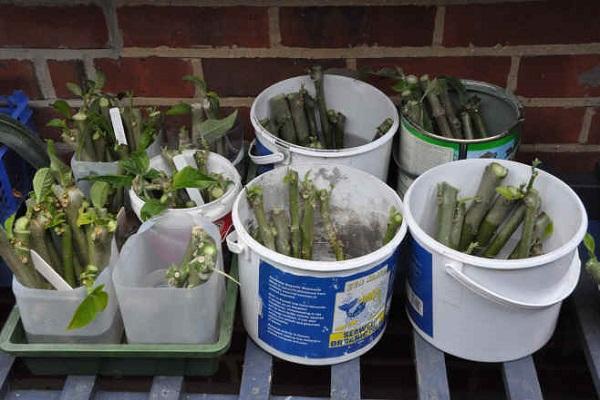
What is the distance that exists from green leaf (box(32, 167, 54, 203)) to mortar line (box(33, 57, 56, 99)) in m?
0.36

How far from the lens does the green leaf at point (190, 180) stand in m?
0.97

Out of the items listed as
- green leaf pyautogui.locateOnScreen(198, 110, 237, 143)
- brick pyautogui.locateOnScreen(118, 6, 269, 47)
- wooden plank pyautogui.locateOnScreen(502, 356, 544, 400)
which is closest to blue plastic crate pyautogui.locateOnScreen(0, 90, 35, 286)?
brick pyautogui.locateOnScreen(118, 6, 269, 47)

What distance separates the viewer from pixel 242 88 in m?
1.27

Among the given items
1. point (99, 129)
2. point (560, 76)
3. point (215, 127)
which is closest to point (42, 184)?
point (99, 129)

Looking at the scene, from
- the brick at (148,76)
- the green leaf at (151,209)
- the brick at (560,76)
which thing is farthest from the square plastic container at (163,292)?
the brick at (560,76)

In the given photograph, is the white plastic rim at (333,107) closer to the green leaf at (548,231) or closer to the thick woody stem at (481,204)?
the thick woody stem at (481,204)

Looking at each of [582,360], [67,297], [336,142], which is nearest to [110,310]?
[67,297]

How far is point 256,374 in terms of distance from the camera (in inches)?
38.4

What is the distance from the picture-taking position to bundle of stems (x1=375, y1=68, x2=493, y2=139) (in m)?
1.11

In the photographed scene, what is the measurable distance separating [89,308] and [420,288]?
438mm

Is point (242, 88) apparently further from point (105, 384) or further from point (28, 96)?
point (105, 384)

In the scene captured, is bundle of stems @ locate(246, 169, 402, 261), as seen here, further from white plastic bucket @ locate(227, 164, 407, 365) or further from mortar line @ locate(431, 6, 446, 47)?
mortar line @ locate(431, 6, 446, 47)

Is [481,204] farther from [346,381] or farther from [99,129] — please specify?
[99,129]

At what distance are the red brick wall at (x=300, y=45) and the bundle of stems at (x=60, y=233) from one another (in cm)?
33
